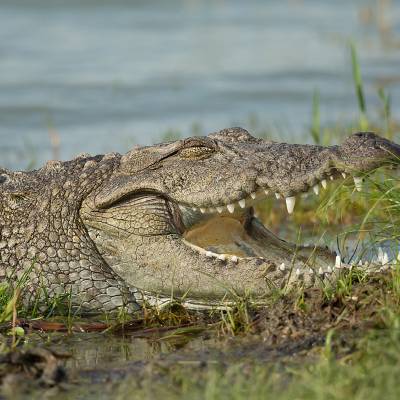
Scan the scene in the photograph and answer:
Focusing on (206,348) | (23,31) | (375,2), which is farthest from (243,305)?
(375,2)

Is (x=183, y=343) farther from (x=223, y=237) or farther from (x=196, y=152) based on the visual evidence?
(x=196, y=152)

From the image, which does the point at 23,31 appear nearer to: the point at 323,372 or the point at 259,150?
the point at 259,150

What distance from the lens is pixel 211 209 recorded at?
643cm

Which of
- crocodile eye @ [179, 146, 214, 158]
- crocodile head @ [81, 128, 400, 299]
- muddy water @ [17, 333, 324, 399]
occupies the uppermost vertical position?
crocodile eye @ [179, 146, 214, 158]

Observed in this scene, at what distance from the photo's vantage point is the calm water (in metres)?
13.8

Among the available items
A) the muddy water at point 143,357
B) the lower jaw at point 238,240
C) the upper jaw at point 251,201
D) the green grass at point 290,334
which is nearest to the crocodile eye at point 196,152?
the upper jaw at point 251,201

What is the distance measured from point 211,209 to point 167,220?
305mm

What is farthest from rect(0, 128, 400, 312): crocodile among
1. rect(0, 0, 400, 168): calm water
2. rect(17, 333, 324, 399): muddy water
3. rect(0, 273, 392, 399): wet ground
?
rect(0, 0, 400, 168): calm water

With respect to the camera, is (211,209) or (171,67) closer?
(211,209)

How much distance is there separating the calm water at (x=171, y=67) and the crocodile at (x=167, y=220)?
4191mm

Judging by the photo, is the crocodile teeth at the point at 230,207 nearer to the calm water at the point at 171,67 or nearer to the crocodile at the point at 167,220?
the crocodile at the point at 167,220

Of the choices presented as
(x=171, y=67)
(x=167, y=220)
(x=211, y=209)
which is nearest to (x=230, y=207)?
(x=211, y=209)

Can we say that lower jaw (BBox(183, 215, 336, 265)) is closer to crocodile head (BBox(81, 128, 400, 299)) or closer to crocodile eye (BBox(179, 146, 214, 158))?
→ crocodile head (BBox(81, 128, 400, 299))

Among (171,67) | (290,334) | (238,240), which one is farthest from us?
(171,67)
